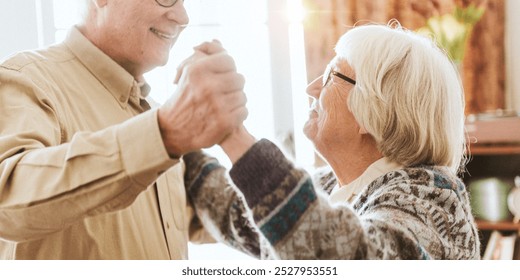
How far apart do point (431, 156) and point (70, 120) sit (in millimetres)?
585

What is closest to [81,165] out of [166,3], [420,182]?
[166,3]

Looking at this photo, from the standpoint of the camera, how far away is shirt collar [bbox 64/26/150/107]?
3.01ft

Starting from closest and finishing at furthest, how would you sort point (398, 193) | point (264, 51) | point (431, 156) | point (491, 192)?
point (398, 193), point (431, 156), point (264, 51), point (491, 192)

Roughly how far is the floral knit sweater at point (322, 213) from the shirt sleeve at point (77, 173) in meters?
0.11

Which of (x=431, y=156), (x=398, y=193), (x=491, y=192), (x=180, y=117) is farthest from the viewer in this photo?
Result: (x=491, y=192)

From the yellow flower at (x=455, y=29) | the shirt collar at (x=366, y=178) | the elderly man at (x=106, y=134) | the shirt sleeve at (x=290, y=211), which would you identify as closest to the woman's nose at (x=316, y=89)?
the shirt collar at (x=366, y=178)

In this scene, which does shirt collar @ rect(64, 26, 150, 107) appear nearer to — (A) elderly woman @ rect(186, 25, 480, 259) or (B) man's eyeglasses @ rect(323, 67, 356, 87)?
(A) elderly woman @ rect(186, 25, 480, 259)

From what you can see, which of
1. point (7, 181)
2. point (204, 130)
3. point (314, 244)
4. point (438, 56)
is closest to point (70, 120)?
point (7, 181)

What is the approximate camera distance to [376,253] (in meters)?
0.79

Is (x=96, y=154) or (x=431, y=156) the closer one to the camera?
(x=96, y=154)

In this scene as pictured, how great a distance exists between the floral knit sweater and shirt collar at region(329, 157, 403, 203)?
2.0 inches

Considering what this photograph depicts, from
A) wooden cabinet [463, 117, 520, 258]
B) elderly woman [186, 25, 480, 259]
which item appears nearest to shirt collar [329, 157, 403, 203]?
elderly woman [186, 25, 480, 259]

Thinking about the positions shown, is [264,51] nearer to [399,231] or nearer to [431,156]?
[431,156]

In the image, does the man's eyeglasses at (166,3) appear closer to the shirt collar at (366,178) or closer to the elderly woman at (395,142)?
the elderly woman at (395,142)
